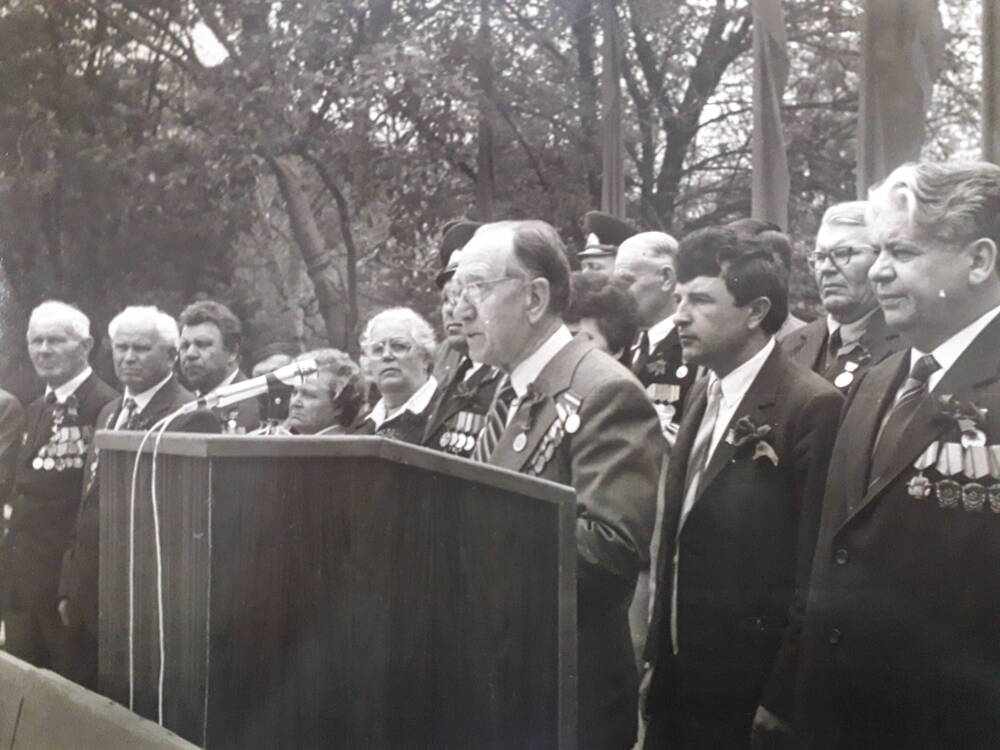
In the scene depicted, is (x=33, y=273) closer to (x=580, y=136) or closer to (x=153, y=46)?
(x=153, y=46)

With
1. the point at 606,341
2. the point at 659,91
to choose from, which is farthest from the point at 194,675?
the point at 659,91

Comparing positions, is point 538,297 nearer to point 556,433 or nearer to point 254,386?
point 556,433

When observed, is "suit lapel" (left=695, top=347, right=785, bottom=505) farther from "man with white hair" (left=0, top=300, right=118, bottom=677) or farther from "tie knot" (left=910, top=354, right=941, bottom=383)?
"man with white hair" (left=0, top=300, right=118, bottom=677)

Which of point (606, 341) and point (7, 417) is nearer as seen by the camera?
point (606, 341)

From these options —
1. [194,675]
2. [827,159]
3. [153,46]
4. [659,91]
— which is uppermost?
[153,46]

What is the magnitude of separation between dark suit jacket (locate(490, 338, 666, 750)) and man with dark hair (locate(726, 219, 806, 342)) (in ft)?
1.16

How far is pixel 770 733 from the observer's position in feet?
9.34

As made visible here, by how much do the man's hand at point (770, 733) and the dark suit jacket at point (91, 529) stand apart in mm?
2075

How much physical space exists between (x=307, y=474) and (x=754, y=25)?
4.38 ft

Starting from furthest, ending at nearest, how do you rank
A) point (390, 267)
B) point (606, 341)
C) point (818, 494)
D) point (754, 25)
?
point (390, 267) → point (606, 341) → point (754, 25) → point (818, 494)

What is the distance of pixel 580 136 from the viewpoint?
3.47 m

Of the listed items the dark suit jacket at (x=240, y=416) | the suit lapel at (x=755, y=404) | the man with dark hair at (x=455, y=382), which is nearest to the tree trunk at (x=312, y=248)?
the dark suit jacket at (x=240, y=416)

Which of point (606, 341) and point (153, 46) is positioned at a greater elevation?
point (153, 46)

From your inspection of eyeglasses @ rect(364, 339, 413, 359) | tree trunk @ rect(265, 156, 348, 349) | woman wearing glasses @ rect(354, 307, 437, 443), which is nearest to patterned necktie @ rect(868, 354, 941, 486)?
woman wearing glasses @ rect(354, 307, 437, 443)
